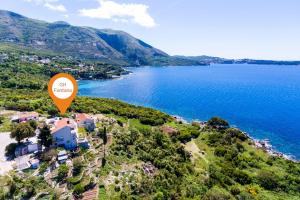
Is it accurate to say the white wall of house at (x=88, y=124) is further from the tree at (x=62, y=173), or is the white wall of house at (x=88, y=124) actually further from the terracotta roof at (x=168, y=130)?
the terracotta roof at (x=168, y=130)

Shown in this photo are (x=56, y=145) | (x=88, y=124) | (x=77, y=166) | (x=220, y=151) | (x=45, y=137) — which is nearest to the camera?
(x=77, y=166)

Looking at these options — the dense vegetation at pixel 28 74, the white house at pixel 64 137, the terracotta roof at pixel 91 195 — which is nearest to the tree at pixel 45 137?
the white house at pixel 64 137

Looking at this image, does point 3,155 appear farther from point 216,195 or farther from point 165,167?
point 216,195

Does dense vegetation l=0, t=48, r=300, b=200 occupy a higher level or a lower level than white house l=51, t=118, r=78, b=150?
lower

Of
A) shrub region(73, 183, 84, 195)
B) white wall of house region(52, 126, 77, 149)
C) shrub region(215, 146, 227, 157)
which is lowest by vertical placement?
shrub region(215, 146, 227, 157)

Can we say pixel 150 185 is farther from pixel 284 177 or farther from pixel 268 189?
pixel 284 177

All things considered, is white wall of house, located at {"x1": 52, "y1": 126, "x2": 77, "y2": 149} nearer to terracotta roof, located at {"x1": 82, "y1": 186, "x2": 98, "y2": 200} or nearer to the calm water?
terracotta roof, located at {"x1": 82, "y1": 186, "x2": 98, "y2": 200}

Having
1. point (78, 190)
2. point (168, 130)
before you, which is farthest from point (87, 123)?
point (78, 190)

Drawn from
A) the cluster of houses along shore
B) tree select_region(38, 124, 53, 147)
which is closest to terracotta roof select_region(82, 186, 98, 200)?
the cluster of houses along shore
